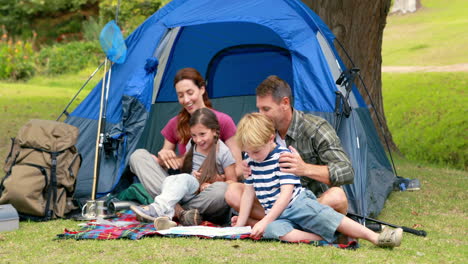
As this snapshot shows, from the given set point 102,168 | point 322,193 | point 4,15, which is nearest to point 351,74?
point 322,193

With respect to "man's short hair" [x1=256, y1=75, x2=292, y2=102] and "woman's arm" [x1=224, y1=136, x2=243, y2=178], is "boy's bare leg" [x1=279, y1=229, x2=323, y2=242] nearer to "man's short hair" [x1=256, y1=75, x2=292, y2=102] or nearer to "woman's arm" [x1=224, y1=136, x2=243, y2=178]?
"man's short hair" [x1=256, y1=75, x2=292, y2=102]

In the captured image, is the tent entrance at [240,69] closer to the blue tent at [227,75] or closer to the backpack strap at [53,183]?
the blue tent at [227,75]

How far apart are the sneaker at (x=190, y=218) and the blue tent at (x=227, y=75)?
829mm

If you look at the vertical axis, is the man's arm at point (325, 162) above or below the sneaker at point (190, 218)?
above

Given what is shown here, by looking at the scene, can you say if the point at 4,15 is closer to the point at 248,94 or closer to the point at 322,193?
the point at 248,94

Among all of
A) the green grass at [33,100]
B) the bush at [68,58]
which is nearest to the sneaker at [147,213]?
the green grass at [33,100]

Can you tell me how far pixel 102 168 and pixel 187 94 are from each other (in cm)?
89

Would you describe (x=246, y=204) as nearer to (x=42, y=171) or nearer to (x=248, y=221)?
(x=248, y=221)

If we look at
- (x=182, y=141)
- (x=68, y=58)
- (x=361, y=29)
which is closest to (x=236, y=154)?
(x=182, y=141)

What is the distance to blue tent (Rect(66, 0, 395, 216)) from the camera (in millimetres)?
4520

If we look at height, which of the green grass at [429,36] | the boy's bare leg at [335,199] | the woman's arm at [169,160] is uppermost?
the green grass at [429,36]

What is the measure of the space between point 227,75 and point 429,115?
7.14 meters

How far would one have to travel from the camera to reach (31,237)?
12.6 ft

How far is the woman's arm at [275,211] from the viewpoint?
359 cm
